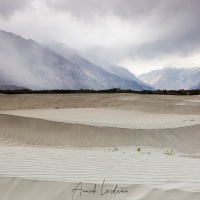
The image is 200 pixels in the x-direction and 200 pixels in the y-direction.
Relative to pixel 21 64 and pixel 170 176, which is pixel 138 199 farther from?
pixel 21 64

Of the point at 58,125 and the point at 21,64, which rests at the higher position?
the point at 21,64

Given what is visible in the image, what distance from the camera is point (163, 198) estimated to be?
4156 mm

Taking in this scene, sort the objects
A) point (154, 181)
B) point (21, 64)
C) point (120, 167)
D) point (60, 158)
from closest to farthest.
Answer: point (154, 181) → point (120, 167) → point (60, 158) → point (21, 64)

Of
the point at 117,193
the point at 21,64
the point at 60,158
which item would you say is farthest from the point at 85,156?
the point at 21,64

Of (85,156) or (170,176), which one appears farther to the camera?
(85,156)

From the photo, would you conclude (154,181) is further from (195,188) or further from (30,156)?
(30,156)

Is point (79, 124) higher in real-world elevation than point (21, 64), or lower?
lower

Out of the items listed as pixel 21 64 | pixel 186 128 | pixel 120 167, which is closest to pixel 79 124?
pixel 186 128

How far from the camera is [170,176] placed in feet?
16.9

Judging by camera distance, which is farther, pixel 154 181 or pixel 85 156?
pixel 85 156

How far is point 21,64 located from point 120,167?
18910 cm

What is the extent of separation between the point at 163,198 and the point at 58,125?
11.3 metres

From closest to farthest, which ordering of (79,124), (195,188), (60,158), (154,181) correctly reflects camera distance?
(195,188), (154,181), (60,158), (79,124)

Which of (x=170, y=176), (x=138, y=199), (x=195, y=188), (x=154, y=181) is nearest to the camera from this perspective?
(x=138, y=199)
